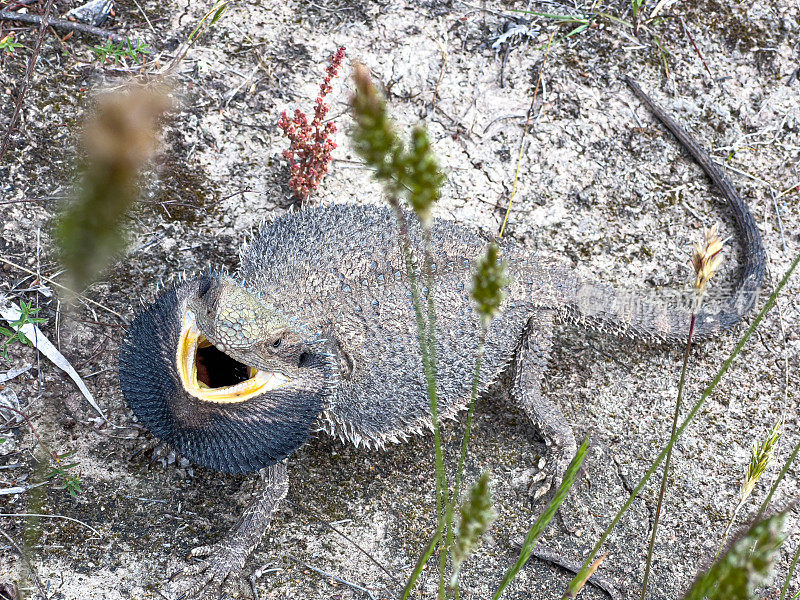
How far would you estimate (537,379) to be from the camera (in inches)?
168

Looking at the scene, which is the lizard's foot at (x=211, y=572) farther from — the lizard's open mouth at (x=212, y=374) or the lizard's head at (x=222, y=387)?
the lizard's open mouth at (x=212, y=374)

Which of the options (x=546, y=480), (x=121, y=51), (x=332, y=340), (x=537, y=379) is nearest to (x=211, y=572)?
(x=332, y=340)

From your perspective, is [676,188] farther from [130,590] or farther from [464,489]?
[130,590]

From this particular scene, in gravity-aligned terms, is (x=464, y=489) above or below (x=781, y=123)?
below

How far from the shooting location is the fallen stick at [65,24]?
4.54 m

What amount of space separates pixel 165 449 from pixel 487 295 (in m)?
2.69

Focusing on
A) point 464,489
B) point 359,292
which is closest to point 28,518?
point 359,292

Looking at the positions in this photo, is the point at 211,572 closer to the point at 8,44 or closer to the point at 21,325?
the point at 21,325

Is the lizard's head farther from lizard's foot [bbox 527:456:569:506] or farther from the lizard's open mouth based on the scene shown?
lizard's foot [bbox 527:456:569:506]

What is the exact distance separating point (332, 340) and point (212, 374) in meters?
0.60

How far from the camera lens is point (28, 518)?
10.6 ft

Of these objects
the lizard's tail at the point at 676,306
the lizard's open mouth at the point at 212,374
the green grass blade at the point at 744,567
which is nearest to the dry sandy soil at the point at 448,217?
the lizard's tail at the point at 676,306

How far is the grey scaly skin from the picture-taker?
3102 mm

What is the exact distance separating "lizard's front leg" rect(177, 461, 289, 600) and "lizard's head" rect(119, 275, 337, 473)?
0.36m
